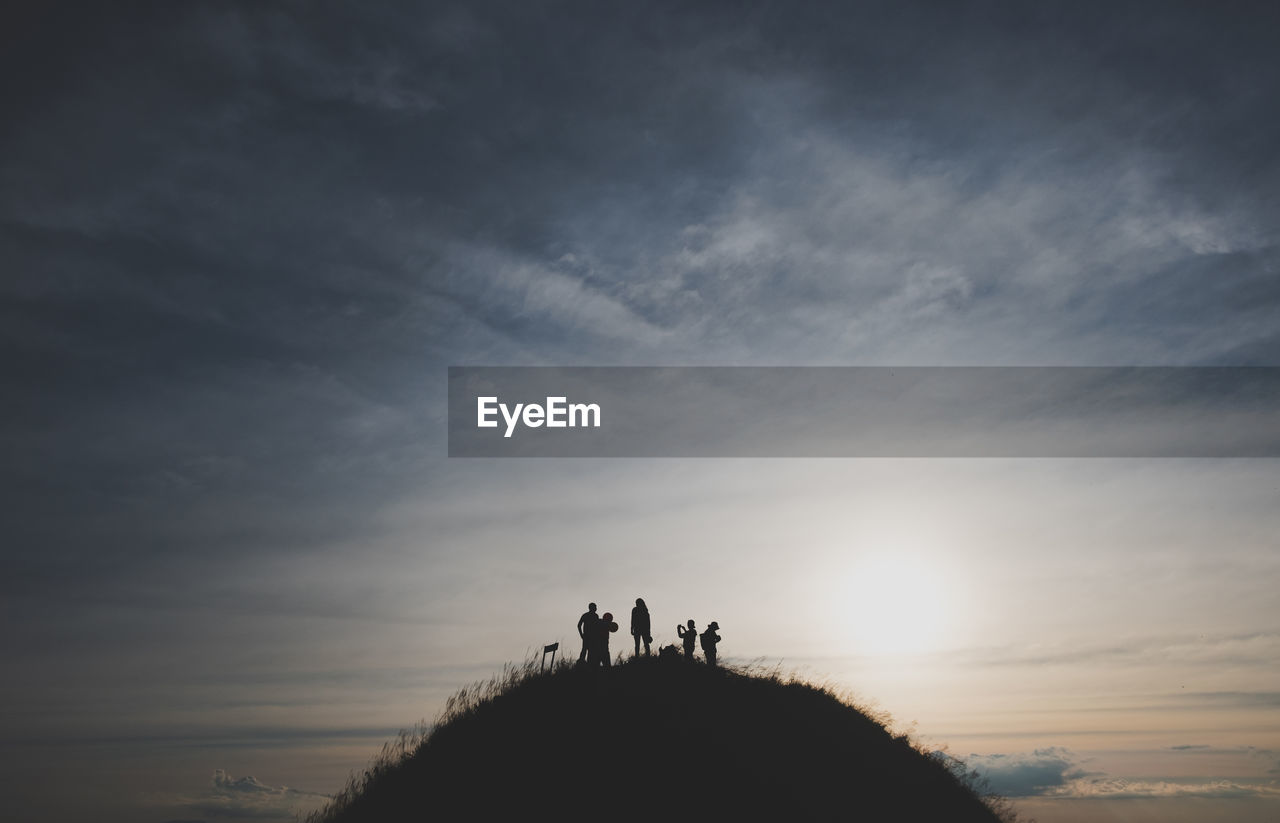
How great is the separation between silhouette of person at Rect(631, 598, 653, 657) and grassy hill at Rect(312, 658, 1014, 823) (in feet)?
2.35

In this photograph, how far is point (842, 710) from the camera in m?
24.2

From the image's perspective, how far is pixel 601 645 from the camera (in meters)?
21.9

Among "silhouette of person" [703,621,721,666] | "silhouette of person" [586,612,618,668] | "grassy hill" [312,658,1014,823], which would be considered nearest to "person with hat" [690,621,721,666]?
"silhouette of person" [703,621,721,666]

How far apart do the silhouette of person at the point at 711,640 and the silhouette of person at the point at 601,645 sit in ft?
13.7

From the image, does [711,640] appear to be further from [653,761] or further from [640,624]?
[653,761]

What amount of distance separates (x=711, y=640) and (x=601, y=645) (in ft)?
15.7

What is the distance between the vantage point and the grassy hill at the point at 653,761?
15375 millimetres

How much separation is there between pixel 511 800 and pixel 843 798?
8098mm

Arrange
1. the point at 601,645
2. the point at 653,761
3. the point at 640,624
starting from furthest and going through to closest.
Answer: the point at 640,624, the point at 601,645, the point at 653,761

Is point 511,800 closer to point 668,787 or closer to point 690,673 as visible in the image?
point 668,787

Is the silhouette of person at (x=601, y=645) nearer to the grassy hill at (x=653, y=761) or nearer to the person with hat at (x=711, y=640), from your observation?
the grassy hill at (x=653, y=761)

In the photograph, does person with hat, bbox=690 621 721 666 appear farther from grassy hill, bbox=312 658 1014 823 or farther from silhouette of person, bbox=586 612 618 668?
silhouette of person, bbox=586 612 618 668

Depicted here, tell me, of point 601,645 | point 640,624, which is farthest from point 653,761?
point 640,624

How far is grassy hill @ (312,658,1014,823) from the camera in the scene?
1538cm
